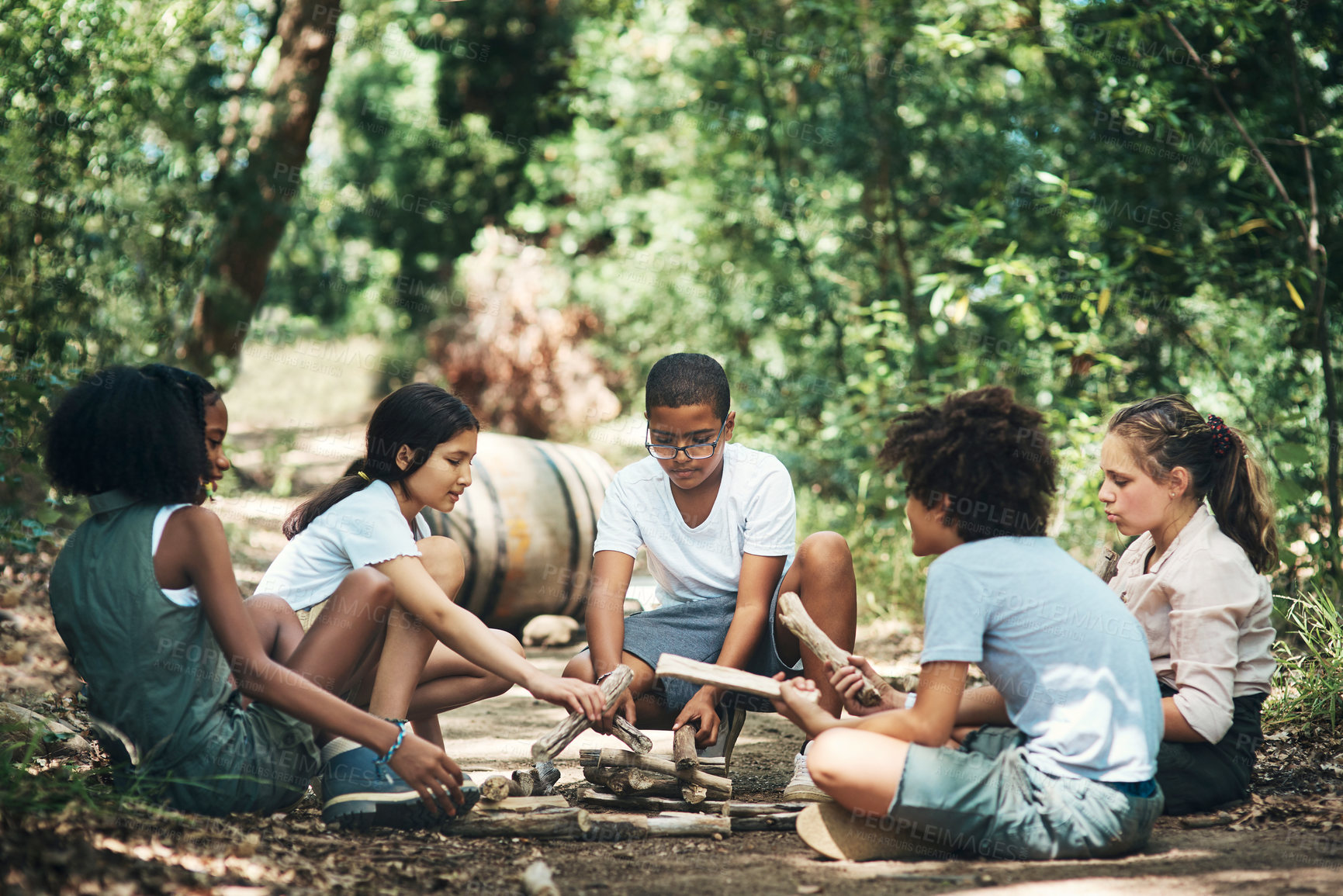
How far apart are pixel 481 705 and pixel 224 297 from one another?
4166 mm

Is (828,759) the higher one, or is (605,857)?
(828,759)

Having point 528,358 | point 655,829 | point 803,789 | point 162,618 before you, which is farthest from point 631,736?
point 528,358

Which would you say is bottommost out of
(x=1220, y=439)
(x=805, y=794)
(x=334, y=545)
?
(x=805, y=794)

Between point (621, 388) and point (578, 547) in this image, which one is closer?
point (578, 547)

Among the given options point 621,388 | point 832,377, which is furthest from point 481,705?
point 621,388

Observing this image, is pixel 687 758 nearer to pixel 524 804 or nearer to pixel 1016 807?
pixel 524 804

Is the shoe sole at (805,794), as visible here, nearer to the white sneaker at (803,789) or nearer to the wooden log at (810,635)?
the white sneaker at (803,789)

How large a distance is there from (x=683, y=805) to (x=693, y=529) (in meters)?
0.80

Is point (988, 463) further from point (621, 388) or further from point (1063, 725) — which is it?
point (621, 388)

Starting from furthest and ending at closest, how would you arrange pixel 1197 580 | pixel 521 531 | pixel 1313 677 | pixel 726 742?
pixel 521 531 < pixel 1313 677 < pixel 726 742 < pixel 1197 580

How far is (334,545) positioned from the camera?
2.71 m

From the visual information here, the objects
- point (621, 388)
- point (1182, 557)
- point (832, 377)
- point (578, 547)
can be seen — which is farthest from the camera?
point (621, 388)

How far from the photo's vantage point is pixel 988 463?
2.27m

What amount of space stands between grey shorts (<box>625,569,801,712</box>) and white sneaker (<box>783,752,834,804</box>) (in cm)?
21
